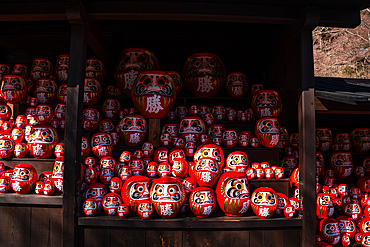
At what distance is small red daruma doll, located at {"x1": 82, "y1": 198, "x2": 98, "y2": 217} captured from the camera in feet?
9.09

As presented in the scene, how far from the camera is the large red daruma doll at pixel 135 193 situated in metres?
2.80

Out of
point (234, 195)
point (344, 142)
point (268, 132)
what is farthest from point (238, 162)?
point (344, 142)

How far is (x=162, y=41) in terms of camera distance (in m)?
4.98

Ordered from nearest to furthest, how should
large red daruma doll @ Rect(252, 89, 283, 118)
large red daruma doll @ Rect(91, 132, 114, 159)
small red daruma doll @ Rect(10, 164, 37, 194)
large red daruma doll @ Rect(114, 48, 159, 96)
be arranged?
small red daruma doll @ Rect(10, 164, 37, 194) < large red daruma doll @ Rect(91, 132, 114, 159) < large red daruma doll @ Rect(252, 89, 283, 118) < large red daruma doll @ Rect(114, 48, 159, 96)

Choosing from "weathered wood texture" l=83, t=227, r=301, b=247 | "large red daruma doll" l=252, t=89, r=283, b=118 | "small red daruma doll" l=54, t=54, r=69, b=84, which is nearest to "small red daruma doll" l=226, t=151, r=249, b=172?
"weathered wood texture" l=83, t=227, r=301, b=247

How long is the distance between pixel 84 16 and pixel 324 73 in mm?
13926

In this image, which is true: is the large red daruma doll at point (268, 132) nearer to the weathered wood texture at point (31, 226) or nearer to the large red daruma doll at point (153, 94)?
the large red daruma doll at point (153, 94)

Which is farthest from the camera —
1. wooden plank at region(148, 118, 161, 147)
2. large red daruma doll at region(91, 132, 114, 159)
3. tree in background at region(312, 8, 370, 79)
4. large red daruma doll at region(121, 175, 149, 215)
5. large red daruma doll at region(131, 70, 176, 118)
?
tree in background at region(312, 8, 370, 79)

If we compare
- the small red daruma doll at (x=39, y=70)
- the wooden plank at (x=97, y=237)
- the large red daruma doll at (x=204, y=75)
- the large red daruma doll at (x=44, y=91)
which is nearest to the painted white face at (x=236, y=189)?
the wooden plank at (x=97, y=237)

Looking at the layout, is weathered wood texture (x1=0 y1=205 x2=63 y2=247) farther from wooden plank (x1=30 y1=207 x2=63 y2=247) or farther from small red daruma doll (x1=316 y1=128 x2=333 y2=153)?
small red daruma doll (x1=316 y1=128 x2=333 y2=153)

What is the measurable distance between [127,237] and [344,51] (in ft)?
49.9

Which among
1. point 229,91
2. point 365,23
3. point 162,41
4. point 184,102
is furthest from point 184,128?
point 365,23

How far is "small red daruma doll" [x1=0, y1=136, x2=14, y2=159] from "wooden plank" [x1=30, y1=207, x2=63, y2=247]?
1.02m

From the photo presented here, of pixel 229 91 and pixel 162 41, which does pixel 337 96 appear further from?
pixel 162 41
